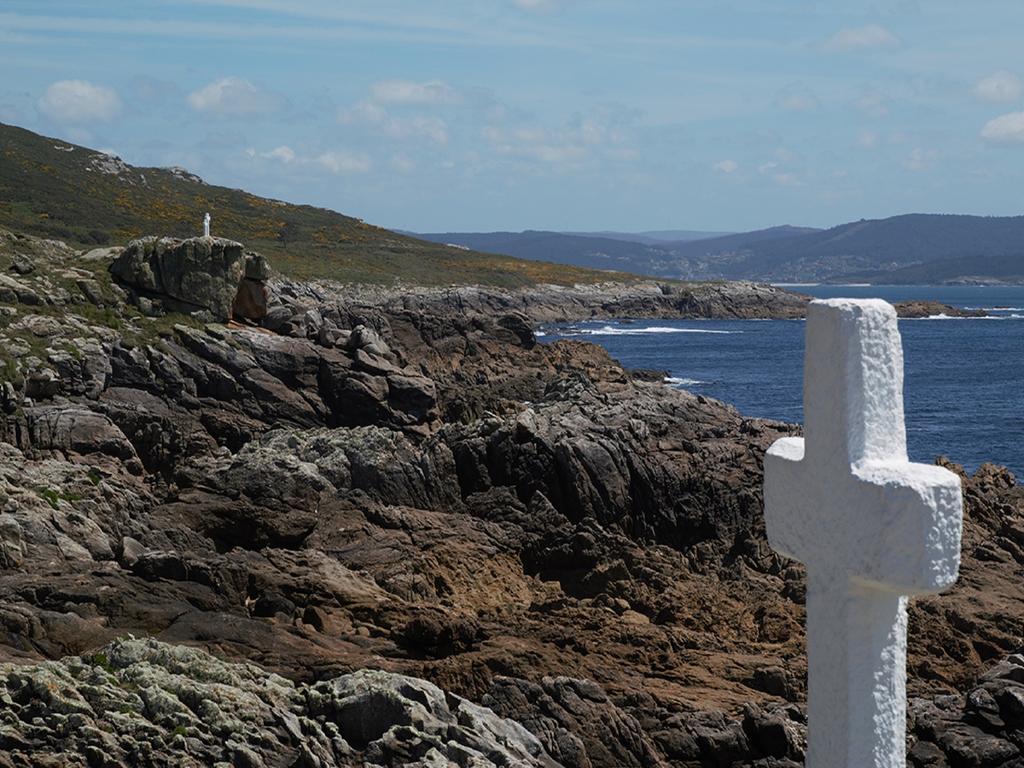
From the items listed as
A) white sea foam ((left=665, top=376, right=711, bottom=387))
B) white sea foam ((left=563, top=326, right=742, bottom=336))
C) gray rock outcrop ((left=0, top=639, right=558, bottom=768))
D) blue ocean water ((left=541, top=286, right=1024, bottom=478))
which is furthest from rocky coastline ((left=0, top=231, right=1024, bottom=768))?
white sea foam ((left=563, top=326, right=742, bottom=336))

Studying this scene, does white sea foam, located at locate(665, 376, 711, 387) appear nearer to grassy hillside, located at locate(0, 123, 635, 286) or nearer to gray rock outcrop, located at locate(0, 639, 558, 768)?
grassy hillside, located at locate(0, 123, 635, 286)

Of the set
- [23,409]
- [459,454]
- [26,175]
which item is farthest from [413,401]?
[26,175]

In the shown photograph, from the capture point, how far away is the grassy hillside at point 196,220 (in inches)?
3733

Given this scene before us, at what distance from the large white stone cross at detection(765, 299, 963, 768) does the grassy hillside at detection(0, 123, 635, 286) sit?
78.6 m

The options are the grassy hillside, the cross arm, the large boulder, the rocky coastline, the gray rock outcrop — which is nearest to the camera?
the cross arm

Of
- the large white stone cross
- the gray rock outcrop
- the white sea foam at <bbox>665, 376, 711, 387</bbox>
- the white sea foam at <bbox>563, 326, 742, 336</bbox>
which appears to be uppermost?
the large white stone cross

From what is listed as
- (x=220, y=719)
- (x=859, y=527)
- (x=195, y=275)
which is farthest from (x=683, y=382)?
(x=859, y=527)

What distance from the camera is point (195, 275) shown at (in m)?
38.9

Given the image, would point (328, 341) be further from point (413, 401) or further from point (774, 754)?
point (774, 754)

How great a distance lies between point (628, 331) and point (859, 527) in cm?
11426

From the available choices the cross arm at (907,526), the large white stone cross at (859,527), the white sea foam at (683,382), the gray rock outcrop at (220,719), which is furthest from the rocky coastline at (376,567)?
the white sea foam at (683,382)

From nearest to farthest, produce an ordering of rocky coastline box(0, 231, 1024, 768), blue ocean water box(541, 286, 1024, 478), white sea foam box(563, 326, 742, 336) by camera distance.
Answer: rocky coastline box(0, 231, 1024, 768) → blue ocean water box(541, 286, 1024, 478) → white sea foam box(563, 326, 742, 336)

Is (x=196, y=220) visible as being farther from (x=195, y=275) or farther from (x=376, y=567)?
(x=376, y=567)

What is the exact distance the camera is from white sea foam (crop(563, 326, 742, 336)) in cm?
11343
